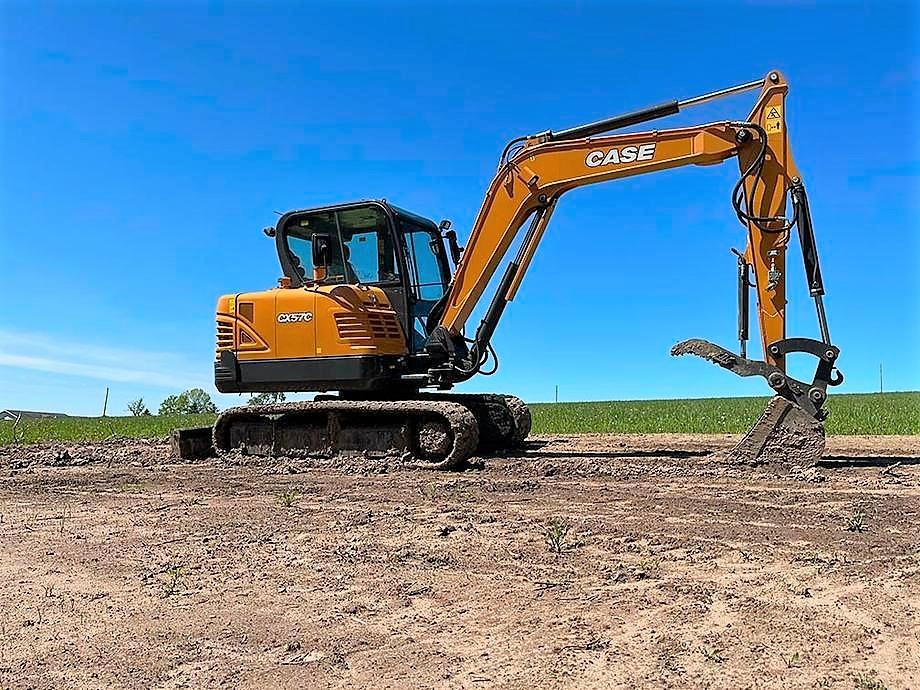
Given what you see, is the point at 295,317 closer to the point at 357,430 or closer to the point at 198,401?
the point at 357,430

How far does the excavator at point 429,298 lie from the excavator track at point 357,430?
0.06 feet

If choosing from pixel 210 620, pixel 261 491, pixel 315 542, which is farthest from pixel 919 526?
pixel 261 491

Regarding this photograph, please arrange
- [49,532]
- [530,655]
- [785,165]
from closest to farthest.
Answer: [530,655]
[49,532]
[785,165]

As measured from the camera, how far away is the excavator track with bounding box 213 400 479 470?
1099cm

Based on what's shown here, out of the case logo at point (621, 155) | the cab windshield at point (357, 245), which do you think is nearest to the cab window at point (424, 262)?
the cab windshield at point (357, 245)

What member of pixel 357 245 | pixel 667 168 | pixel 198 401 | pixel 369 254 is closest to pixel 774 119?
pixel 667 168

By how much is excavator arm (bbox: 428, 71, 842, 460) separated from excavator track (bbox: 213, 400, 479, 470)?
3.43 feet

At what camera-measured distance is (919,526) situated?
6.56m

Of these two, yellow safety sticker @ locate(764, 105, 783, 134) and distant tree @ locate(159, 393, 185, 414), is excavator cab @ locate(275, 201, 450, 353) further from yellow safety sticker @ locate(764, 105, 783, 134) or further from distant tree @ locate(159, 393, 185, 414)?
distant tree @ locate(159, 393, 185, 414)

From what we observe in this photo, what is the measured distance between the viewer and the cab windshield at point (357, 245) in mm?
12039

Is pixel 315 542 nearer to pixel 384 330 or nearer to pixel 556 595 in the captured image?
pixel 556 595

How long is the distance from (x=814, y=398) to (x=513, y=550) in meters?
5.47

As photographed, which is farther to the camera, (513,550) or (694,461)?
(694,461)

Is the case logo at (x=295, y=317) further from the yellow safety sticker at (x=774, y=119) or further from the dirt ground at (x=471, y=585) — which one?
the yellow safety sticker at (x=774, y=119)
